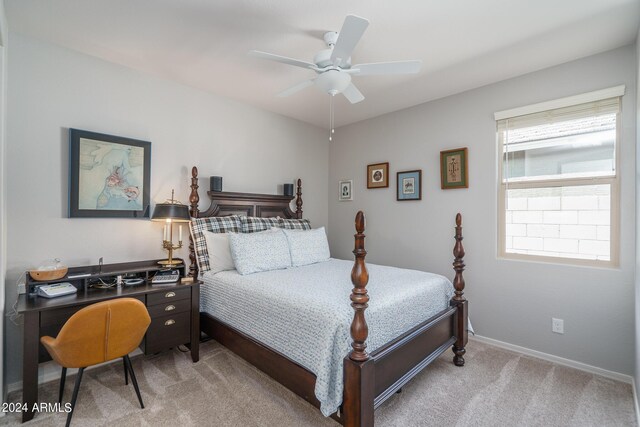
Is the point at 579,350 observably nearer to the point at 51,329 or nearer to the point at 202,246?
the point at 202,246

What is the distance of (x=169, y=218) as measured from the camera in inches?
107

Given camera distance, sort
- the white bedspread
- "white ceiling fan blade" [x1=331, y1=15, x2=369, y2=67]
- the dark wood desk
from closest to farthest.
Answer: "white ceiling fan blade" [x1=331, y1=15, x2=369, y2=67], the white bedspread, the dark wood desk

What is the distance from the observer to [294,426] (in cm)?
189

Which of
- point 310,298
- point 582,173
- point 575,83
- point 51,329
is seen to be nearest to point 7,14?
point 51,329

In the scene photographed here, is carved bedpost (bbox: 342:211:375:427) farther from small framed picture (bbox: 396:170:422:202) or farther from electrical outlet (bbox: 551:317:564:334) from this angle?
small framed picture (bbox: 396:170:422:202)

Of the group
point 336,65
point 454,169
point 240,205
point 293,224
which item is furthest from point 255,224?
point 454,169

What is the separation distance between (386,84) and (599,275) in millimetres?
2579

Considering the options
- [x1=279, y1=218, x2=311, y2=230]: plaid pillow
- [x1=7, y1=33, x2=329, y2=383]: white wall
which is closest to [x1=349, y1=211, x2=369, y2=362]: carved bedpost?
[x1=279, y1=218, x2=311, y2=230]: plaid pillow

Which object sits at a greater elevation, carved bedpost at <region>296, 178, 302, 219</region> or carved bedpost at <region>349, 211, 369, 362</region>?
carved bedpost at <region>296, 178, 302, 219</region>

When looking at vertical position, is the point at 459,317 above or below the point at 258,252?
below

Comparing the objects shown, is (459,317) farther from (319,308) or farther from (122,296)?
(122,296)

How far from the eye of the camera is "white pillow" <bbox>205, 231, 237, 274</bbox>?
9.58 feet

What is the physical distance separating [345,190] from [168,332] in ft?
9.63

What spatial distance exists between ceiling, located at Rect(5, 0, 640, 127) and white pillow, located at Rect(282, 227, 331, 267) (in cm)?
162
